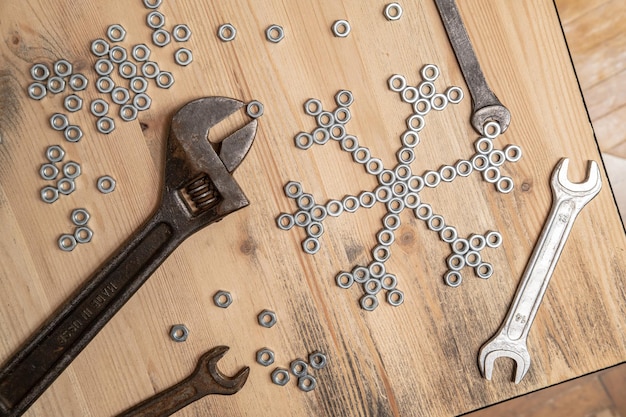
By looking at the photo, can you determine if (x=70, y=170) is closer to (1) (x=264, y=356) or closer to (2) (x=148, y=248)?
(2) (x=148, y=248)

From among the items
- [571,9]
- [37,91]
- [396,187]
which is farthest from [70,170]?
[571,9]

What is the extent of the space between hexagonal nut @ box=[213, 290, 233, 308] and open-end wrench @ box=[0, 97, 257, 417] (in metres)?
0.12

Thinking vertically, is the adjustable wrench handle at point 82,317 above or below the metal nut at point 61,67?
below

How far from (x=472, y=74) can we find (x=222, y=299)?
609 millimetres

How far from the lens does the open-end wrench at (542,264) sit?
1.14 meters

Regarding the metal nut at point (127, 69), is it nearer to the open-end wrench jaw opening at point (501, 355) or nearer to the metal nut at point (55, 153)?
the metal nut at point (55, 153)

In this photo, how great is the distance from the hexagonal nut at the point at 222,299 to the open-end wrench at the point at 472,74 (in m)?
0.54

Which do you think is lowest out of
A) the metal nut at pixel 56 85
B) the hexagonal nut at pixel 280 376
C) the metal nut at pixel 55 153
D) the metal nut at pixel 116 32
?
the hexagonal nut at pixel 280 376

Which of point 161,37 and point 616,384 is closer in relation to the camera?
point 161,37

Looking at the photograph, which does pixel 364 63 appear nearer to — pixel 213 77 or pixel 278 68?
pixel 278 68

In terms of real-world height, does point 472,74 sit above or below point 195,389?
above

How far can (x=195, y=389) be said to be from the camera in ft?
3.58

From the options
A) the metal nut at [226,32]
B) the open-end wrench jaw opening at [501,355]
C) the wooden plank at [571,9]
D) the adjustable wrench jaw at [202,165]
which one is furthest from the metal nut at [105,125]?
the wooden plank at [571,9]

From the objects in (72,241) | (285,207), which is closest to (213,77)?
(285,207)
